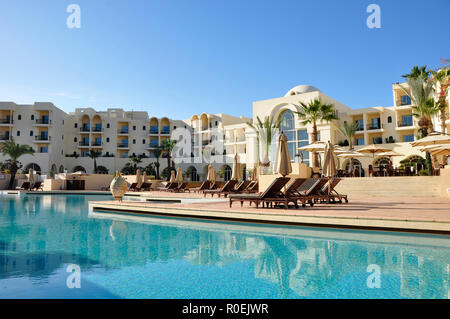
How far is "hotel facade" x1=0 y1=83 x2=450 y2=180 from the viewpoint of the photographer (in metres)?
32.5

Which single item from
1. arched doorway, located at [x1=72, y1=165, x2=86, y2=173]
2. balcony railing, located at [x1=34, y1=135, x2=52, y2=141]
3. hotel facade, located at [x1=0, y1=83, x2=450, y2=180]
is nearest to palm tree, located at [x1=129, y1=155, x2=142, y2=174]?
hotel facade, located at [x1=0, y1=83, x2=450, y2=180]

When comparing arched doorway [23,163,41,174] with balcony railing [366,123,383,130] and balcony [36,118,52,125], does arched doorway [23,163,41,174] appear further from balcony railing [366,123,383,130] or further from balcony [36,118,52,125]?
balcony railing [366,123,383,130]

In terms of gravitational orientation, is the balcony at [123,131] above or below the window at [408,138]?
above

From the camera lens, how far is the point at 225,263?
15.7 ft

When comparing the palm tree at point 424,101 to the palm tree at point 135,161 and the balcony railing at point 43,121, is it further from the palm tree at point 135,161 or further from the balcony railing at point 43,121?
the balcony railing at point 43,121

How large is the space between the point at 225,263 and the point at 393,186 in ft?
44.9

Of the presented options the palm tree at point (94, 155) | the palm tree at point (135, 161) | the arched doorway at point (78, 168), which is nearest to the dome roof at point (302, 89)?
the palm tree at point (135, 161)

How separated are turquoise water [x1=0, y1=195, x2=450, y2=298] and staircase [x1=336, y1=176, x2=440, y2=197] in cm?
979

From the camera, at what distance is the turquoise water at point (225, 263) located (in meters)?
3.60

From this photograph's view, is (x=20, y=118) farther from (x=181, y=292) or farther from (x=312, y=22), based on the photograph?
(x=181, y=292)

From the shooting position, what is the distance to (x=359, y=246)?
5691 mm

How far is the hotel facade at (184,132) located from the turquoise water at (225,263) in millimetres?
26108
